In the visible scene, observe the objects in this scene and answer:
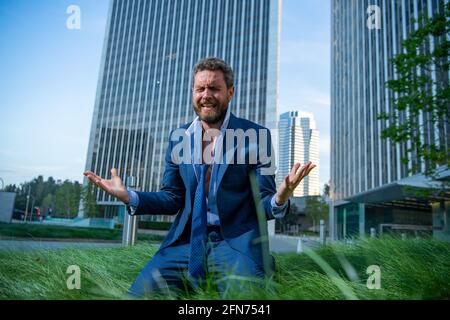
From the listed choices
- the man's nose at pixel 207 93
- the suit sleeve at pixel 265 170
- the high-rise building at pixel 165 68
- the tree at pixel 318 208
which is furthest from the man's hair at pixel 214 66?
the tree at pixel 318 208

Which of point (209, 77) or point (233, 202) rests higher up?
point (209, 77)

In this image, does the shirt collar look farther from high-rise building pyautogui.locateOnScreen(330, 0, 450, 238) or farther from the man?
high-rise building pyautogui.locateOnScreen(330, 0, 450, 238)

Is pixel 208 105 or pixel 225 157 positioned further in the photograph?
pixel 208 105

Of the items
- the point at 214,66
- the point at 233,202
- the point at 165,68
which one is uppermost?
the point at 165,68

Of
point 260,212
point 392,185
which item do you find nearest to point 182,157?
point 260,212

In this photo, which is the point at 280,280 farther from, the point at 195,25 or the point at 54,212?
the point at 54,212

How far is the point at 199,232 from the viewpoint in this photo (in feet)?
4.73

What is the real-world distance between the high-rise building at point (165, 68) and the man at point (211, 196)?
8.41 m

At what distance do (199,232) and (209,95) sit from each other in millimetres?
684

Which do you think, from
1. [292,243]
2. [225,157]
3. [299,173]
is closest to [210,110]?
[225,157]

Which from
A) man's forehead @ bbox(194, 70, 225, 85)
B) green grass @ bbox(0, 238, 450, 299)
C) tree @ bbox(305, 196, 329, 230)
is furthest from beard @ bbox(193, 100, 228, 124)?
tree @ bbox(305, 196, 329, 230)

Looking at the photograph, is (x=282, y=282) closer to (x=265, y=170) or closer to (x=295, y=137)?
(x=265, y=170)

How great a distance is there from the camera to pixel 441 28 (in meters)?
6.67

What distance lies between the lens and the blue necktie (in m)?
1.36
